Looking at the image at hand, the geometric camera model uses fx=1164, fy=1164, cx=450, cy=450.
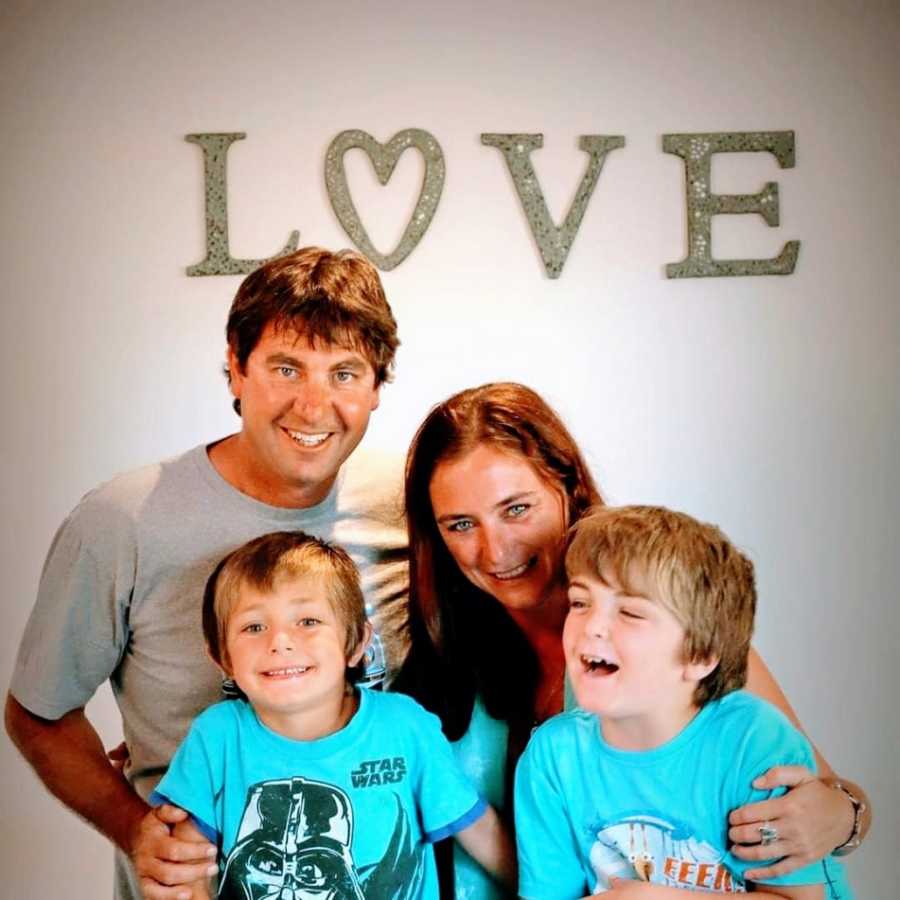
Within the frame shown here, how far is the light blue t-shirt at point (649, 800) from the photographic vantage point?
1.38 m

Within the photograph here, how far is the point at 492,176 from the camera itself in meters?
2.94

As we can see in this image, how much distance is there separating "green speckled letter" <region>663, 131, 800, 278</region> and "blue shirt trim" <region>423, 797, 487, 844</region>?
5.84 feet

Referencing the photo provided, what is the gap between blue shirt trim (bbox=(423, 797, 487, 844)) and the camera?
1514mm

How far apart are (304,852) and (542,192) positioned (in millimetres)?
1921

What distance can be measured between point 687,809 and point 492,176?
1922 millimetres

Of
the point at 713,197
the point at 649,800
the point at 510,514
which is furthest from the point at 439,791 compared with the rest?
the point at 713,197

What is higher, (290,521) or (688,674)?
(290,521)

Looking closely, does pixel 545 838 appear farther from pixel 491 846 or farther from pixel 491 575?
pixel 491 575

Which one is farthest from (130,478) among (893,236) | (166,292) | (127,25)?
(893,236)

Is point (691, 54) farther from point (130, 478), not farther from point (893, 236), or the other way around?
point (130, 478)

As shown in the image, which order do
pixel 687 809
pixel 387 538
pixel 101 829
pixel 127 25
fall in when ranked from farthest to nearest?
pixel 127 25 → pixel 387 538 → pixel 101 829 → pixel 687 809

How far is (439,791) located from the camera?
4.98 ft

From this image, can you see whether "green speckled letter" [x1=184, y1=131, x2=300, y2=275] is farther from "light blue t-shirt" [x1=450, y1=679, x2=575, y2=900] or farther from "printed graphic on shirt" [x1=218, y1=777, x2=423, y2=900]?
"printed graphic on shirt" [x1=218, y1=777, x2=423, y2=900]

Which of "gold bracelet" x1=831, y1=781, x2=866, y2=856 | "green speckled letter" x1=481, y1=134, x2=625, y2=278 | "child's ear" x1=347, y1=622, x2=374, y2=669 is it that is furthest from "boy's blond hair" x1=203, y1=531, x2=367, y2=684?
"green speckled letter" x1=481, y1=134, x2=625, y2=278
